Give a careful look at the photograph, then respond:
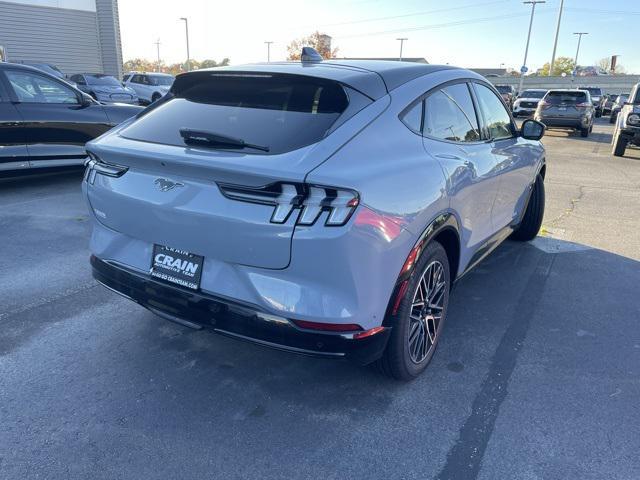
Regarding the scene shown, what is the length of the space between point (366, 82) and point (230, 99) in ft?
2.50

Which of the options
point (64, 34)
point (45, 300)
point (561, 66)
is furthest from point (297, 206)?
point (561, 66)

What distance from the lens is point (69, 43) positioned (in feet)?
83.5

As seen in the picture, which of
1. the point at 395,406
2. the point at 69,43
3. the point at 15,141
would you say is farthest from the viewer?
the point at 69,43

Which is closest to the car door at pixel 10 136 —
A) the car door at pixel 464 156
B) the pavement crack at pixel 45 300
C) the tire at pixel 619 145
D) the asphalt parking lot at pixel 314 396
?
the asphalt parking lot at pixel 314 396

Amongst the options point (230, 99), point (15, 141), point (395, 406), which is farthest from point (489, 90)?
point (15, 141)

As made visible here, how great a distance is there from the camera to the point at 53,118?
7.18m

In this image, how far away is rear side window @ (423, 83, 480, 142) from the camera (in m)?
2.99

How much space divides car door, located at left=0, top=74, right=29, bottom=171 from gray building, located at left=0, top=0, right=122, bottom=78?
20.0m

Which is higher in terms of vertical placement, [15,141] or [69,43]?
[69,43]

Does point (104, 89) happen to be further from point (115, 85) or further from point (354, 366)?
point (354, 366)

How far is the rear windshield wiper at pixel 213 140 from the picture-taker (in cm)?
240

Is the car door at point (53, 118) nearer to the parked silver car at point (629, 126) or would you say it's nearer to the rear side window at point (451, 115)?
the rear side window at point (451, 115)

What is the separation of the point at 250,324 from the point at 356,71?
1541mm

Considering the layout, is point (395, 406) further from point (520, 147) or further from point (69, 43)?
point (69, 43)
